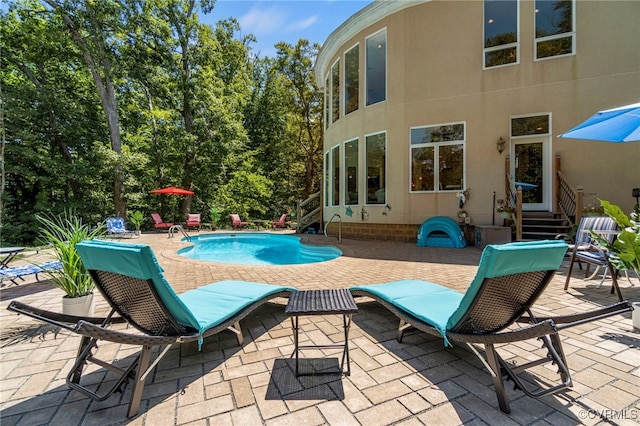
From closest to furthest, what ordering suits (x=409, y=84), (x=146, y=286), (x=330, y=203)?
(x=146, y=286) < (x=409, y=84) < (x=330, y=203)

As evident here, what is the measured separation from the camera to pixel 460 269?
549 centimetres

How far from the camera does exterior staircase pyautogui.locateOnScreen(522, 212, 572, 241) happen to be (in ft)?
24.9

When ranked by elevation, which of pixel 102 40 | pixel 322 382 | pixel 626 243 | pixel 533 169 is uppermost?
pixel 102 40

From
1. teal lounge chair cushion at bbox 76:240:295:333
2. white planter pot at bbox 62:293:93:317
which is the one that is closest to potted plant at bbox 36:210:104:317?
white planter pot at bbox 62:293:93:317

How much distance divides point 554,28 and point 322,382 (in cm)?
1129

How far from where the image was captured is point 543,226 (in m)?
7.75

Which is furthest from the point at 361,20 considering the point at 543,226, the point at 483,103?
the point at 543,226

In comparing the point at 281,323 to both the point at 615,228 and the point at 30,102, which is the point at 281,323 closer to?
the point at 615,228

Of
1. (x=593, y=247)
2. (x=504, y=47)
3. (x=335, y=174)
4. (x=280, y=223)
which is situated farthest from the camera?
(x=280, y=223)

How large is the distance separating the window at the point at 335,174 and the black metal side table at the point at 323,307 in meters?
9.13

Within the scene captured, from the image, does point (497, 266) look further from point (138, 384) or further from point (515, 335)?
point (138, 384)

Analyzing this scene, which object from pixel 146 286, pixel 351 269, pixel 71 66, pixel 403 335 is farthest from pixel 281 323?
pixel 71 66

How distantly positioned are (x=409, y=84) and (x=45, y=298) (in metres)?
10.3

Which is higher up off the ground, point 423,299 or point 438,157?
point 438,157
